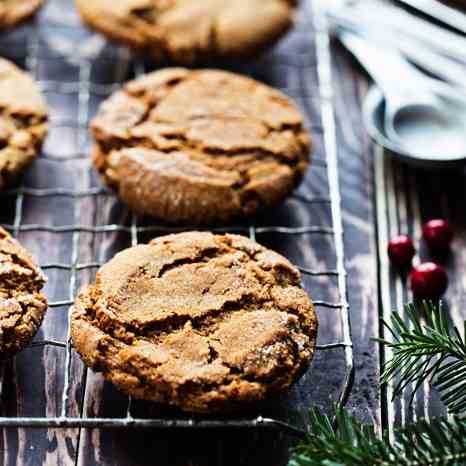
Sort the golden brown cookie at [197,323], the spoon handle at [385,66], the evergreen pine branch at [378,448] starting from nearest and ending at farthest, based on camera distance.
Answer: the evergreen pine branch at [378,448], the golden brown cookie at [197,323], the spoon handle at [385,66]

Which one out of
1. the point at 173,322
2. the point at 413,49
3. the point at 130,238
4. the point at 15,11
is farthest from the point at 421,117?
the point at 15,11

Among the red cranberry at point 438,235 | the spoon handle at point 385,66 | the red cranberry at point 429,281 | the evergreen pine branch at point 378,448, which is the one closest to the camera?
the evergreen pine branch at point 378,448

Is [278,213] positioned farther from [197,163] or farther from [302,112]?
[302,112]

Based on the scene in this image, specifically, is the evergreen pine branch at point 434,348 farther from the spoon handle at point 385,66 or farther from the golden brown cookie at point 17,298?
the spoon handle at point 385,66

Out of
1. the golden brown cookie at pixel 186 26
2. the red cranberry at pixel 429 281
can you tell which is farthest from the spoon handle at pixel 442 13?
the red cranberry at pixel 429 281

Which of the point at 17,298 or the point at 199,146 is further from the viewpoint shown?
the point at 199,146

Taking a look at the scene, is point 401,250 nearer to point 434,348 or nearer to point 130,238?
point 434,348

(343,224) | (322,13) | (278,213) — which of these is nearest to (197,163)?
(278,213)

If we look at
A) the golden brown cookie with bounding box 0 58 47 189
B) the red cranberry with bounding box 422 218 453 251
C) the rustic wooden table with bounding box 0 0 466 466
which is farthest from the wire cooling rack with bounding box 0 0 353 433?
the red cranberry with bounding box 422 218 453 251
